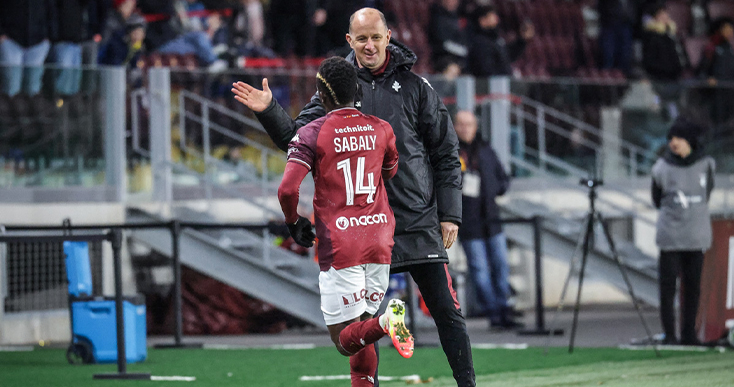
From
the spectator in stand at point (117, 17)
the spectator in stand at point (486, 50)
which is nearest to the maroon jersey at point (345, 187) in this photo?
the spectator in stand at point (117, 17)

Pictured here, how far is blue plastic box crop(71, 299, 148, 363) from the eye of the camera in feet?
29.7

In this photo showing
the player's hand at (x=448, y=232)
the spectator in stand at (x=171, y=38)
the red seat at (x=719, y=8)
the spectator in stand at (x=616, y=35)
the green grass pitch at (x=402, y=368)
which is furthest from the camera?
the red seat at (x=719, y=8)

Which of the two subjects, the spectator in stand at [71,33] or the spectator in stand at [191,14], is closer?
the spectator in stand at [71,33]

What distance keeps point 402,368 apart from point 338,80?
3723 millimetres

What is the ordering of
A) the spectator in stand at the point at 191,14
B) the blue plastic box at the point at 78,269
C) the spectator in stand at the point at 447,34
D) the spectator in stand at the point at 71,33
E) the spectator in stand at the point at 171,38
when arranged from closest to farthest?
the blue plastic box at the point at 78,269, the spectator in stand at the point at 71,33, the spectator in stand at the point at 171,38, the spectator in stand at the point at 191,14, the spectator in stand at the point at 447,34

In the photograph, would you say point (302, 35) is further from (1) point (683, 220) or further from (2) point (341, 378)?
(2) point (341, 378)

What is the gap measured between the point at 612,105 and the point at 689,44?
7.12 meters

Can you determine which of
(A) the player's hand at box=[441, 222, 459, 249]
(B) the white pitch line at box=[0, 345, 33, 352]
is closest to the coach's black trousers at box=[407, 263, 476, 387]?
(A) the player's hand at box=[441, 222, 459, 249]

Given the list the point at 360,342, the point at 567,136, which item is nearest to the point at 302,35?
the point at 567,136

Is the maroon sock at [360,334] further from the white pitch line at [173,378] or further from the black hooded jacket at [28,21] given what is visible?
the black hooded jacket at [28,21]

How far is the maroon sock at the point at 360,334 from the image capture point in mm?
5090

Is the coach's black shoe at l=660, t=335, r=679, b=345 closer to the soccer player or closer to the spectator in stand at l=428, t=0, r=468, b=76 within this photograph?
the soccer player

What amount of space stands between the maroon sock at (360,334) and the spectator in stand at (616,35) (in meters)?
15.2

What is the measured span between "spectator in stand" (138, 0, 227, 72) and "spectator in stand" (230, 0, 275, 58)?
100cm
